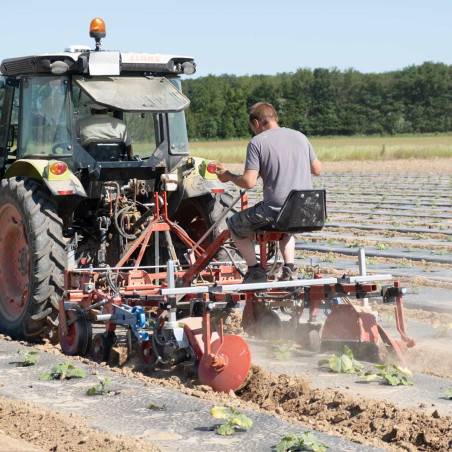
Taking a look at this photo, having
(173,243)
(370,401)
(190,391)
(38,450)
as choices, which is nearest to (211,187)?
(173,243)

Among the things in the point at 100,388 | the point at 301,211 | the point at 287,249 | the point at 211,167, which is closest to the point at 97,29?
the point at 211,167

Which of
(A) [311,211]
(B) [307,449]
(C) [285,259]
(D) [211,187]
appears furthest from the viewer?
(D) [211,187]

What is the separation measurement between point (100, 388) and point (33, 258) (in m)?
1.84

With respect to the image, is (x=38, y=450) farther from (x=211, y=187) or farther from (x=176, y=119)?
(x=176, y=119)

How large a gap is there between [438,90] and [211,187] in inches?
3550

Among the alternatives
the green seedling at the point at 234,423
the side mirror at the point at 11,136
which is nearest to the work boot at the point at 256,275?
the green seedling at the point at 234,423

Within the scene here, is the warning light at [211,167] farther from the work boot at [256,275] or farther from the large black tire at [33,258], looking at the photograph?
the work boot at [256,275]

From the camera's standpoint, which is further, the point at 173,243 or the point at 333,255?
the point at 333,255

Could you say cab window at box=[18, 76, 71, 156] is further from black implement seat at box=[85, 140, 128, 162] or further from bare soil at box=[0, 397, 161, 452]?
bare soil at box=[0, 397, 161, 452]

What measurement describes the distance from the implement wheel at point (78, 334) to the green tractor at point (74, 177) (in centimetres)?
36

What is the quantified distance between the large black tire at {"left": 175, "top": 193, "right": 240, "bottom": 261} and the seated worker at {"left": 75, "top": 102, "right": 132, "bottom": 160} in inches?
28.4

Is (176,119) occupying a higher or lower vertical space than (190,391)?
higher

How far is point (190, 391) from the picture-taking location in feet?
18.4

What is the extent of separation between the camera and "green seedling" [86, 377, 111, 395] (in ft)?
18.1
